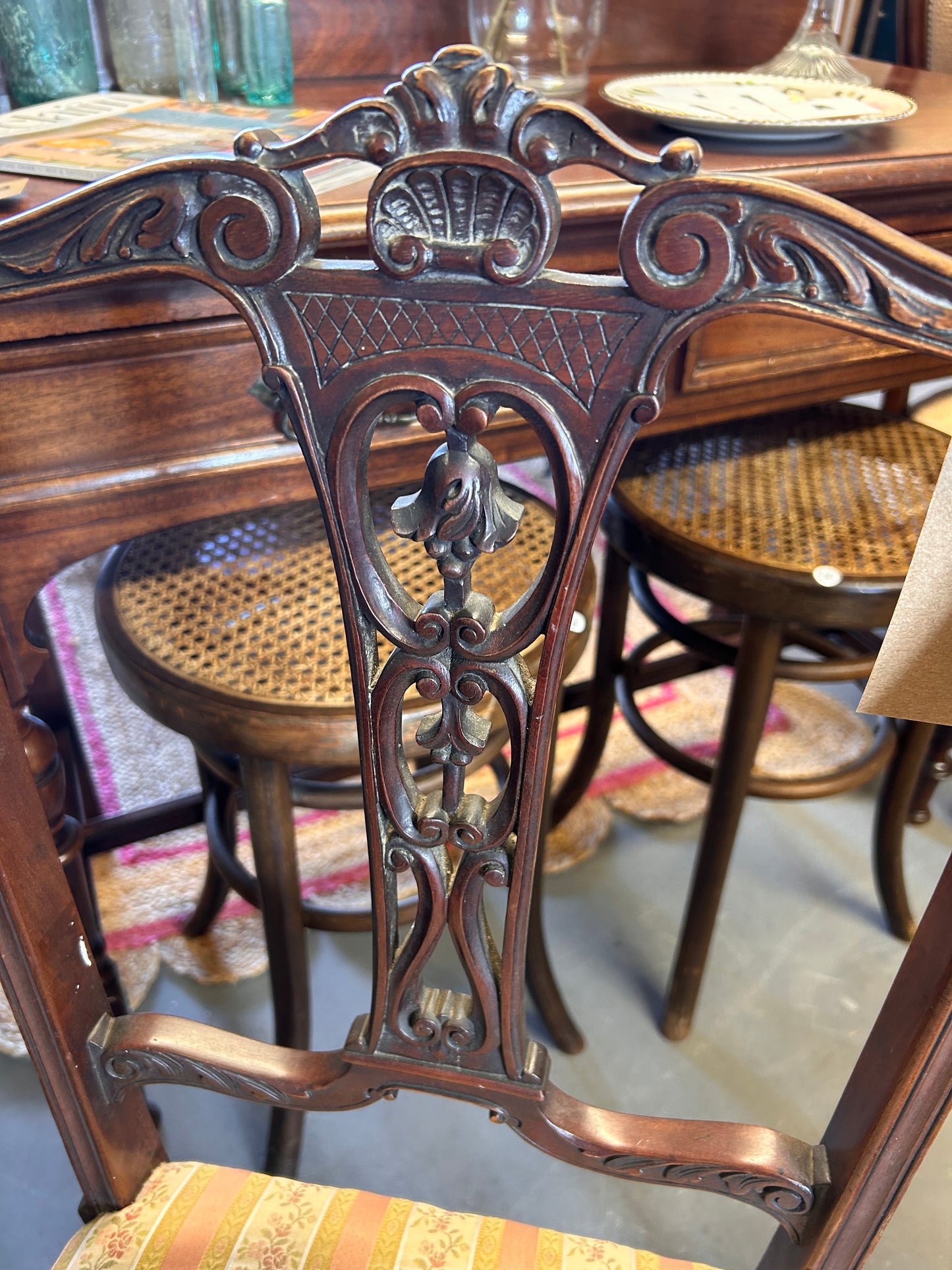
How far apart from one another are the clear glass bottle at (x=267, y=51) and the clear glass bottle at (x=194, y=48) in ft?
0.11

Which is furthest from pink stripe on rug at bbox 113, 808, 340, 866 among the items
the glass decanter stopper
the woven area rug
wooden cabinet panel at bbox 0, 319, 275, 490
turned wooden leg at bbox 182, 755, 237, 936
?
the glass decanter stopper

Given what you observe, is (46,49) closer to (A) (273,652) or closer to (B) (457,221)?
(A) (273,652)

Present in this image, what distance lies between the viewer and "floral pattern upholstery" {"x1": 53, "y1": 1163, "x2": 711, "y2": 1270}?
19.2 inches

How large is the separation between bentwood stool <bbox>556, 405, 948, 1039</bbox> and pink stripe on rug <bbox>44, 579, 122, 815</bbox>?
74 cm

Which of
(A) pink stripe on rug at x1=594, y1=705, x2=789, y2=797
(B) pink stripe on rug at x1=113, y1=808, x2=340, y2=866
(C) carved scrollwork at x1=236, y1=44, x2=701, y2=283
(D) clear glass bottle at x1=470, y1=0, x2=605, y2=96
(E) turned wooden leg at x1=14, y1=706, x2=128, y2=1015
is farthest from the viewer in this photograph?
(A) pink stripe on rug at x1=594, y1=705, x2=789, y2=797

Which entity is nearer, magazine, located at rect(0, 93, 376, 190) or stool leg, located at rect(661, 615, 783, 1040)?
magazine, located at rect(0, 93, 376, 190)

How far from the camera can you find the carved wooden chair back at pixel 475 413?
0.90 ft

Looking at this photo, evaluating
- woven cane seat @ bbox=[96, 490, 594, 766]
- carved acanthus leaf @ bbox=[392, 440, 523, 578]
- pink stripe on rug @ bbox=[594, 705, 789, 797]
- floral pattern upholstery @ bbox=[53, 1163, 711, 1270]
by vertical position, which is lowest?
pink stripe on rug @ bbox=[594, 705, 789, 797]

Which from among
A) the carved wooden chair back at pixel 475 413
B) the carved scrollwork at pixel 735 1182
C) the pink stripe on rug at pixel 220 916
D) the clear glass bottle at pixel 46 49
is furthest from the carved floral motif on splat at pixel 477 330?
the pink stripe on rug at pixel 220 916

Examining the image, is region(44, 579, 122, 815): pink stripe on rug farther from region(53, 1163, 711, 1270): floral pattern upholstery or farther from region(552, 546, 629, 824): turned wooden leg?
region(53, 1163, 711, 1270): floral pattern upholstery

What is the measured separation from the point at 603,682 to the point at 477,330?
84 centimetres

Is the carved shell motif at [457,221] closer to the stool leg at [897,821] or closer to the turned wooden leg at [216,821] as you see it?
the turned wooden leg at [216,821]

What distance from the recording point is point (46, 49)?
73cm

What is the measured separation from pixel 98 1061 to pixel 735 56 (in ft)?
3.67
